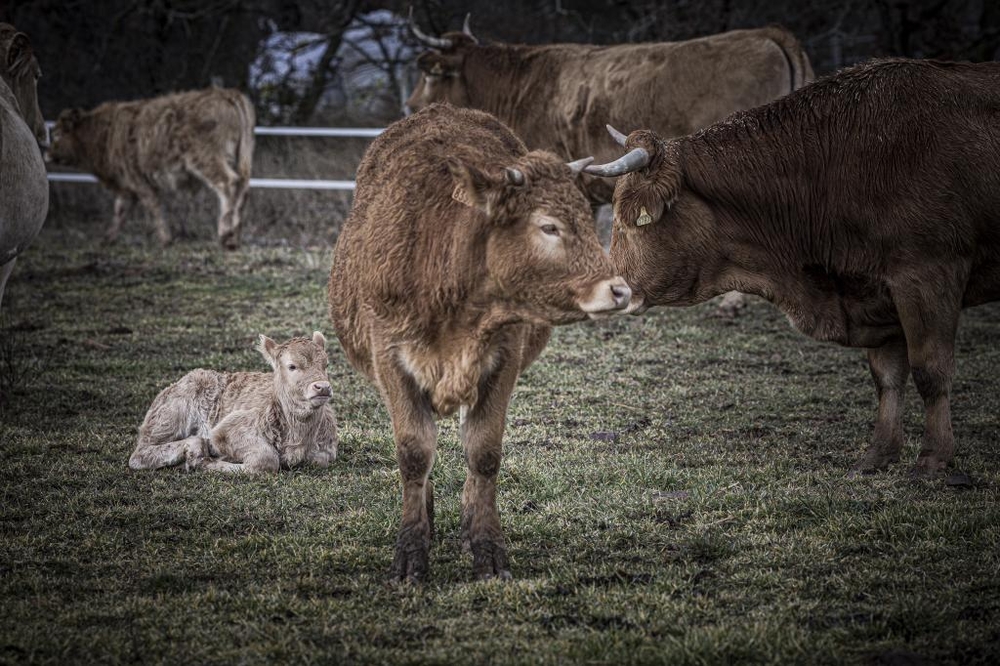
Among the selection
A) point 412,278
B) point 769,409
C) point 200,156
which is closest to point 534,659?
point 412,278

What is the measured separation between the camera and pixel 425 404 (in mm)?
4523

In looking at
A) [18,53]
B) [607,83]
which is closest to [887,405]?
[607,83]

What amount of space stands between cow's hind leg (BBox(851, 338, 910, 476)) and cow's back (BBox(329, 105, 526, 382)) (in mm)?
2439

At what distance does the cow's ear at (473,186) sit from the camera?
4145mm

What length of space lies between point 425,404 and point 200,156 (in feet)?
35.7

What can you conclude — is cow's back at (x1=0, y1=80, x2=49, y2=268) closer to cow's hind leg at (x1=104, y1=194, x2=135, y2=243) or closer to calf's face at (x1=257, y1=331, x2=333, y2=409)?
calf's face at (x1=257, y1=331, x2=333, y2=409)

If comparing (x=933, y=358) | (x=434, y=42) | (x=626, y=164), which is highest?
(x=434, y=42)

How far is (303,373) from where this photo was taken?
609 cm

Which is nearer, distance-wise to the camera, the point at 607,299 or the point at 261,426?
the point at 607,299

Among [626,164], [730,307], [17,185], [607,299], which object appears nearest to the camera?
[607,299]

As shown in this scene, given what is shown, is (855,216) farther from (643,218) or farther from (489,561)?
(489,561)

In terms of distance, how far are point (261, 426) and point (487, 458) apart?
6.68ft

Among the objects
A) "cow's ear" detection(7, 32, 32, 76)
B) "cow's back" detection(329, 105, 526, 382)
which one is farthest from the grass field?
"cow's ear" detection(7, 32, 32, 76)

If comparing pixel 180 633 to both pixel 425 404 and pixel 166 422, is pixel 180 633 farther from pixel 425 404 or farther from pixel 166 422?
pixel 166 422
